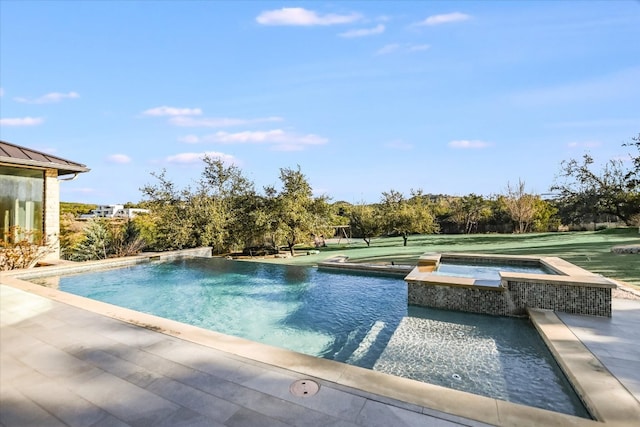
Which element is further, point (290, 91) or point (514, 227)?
point (514, 227)

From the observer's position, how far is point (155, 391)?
2336 millimetres

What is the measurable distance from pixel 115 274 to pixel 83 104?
8670 mm

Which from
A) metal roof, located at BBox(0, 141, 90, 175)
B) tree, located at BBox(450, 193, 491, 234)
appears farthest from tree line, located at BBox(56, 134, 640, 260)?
tree, located at BBox(450, 193, 491, 234)

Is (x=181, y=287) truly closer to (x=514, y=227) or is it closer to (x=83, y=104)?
(x=83, y=104)

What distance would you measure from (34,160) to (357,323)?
32.4 ft

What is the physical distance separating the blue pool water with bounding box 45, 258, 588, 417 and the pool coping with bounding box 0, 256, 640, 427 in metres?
0.23

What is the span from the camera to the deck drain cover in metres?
2.23

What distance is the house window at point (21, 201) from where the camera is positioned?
349 inches

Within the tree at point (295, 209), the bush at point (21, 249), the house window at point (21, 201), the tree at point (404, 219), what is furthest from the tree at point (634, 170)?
the house window at point (21, 201)

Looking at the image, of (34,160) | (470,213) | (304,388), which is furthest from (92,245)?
(470,213)

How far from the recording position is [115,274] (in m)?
8.93

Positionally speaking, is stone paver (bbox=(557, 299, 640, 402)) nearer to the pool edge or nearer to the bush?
the pool edge

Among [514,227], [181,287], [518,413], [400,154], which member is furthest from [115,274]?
[514,227]

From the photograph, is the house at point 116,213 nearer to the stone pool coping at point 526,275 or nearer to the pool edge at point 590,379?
the stone pool coping at point 526,275
